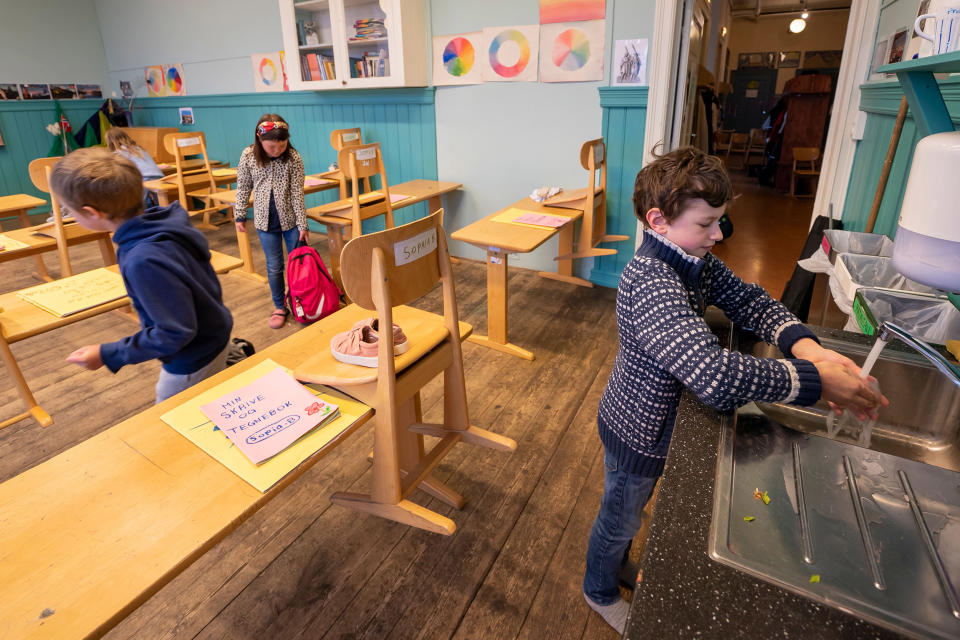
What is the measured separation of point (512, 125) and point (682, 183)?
119 inches

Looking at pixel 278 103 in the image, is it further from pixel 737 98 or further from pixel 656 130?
pixel 737 98

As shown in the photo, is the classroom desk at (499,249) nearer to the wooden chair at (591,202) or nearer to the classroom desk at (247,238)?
the wooden chair at (591,202)

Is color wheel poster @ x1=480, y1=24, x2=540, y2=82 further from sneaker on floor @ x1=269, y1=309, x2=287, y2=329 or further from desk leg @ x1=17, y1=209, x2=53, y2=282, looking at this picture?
desk leg @ x1=17, y1=209, x2=53, y2=282

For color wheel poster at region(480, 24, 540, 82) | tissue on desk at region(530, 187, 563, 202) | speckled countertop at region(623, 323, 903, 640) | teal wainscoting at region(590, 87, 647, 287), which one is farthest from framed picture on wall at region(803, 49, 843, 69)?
speckled countertop at region(623, 323, 903, 640)

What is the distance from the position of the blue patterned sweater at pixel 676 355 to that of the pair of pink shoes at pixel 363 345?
0.51 metres

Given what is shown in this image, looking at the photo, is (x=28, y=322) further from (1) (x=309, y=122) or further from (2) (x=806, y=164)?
(2) (x=806, y=164)

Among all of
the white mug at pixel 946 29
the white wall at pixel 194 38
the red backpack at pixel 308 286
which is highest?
the white wall at pixel 194 38

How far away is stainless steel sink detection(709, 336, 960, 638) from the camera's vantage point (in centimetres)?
60

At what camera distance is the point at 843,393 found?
841 millimetres

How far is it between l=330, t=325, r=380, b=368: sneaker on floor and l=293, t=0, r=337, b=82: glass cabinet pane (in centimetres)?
361

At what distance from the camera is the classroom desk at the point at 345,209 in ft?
11.4

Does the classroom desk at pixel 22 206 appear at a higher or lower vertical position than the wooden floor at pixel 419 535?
higher

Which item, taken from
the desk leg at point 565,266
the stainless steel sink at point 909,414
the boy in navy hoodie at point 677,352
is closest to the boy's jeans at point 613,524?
the boy in navy hoodie at point 677,352

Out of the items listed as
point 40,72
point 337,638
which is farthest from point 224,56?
point 337,638
